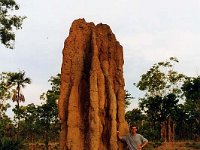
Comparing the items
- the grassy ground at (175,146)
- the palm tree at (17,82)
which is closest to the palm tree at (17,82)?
the palm tree at (17,82)

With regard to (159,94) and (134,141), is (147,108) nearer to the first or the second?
(159,94)

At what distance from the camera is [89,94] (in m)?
11.2

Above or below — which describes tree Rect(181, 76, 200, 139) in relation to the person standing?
above

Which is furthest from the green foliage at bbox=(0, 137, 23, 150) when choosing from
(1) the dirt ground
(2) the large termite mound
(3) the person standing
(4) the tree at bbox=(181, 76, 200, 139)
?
(4) the tree at bbox=(181, 76, 200, 139)

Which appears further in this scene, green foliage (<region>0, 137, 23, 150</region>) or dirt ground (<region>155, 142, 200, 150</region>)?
dirt ground (<region>155, 142, 200, 150</region>)

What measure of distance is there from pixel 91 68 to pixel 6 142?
10.4 metres

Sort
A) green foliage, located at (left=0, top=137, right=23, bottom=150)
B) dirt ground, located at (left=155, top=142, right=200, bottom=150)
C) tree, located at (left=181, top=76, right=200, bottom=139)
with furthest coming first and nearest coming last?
tree, located at (left=181, top=76, right=200, bottom=139) → dirt ground, located at (left=155, top=142, right=200, bottom=150) → green foliage, located at (left=0, top=137, right=23, bottom=150)

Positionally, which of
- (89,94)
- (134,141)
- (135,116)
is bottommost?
(134,141)

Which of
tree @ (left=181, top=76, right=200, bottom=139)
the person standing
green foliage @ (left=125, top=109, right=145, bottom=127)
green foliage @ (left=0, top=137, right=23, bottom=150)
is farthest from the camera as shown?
green foliage @ (left=125, top=109, right=145, bottom=127)

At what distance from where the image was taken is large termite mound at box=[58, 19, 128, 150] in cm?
1102

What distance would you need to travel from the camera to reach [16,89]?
40.1m

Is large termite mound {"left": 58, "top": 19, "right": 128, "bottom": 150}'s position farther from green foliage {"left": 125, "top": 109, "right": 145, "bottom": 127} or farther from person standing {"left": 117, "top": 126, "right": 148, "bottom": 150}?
green foliage {"left": 125, "top": 109, "right": 145, "bottom": 127}

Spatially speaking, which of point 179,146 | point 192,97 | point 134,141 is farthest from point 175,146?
point 134,141

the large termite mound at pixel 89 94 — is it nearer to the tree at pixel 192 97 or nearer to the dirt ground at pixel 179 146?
the dirt ground at pixel 179 146
